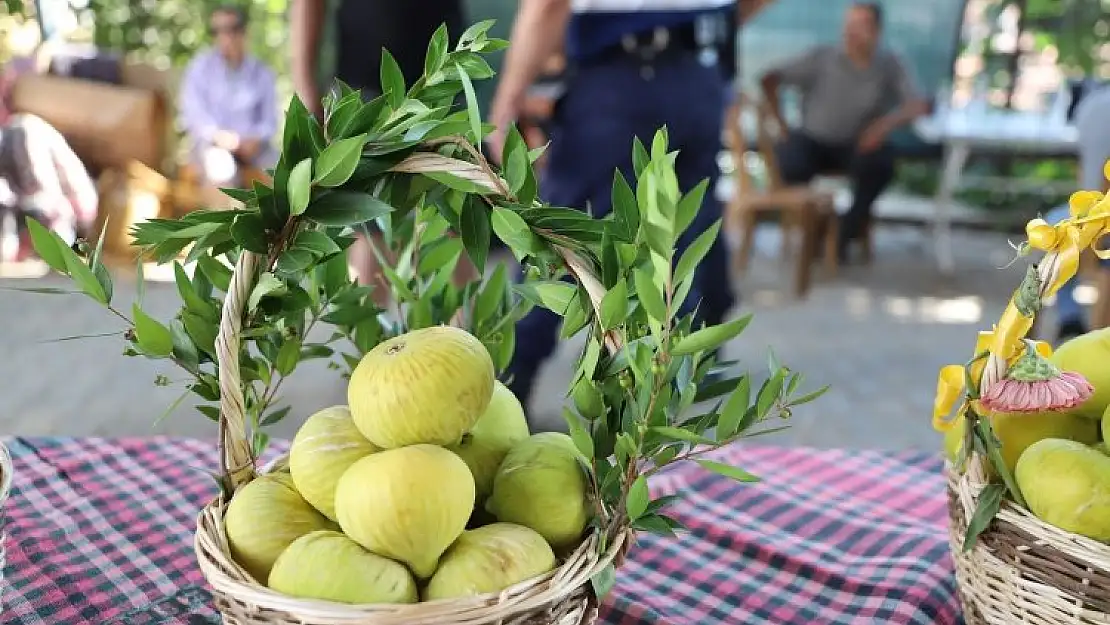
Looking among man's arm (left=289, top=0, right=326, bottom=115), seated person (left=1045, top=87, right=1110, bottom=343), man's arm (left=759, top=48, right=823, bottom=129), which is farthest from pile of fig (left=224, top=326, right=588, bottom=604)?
man's arm (left=759, top=48, right=823, bottom=129)

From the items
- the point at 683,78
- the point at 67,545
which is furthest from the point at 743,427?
the point at 683,78

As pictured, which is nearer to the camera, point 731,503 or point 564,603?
point 564,603

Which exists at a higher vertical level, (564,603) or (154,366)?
(564,603)

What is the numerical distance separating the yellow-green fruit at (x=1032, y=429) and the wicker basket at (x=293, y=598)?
297 mm

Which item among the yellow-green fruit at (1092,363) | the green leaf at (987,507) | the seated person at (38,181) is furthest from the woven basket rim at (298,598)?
the seated person at (38,181)

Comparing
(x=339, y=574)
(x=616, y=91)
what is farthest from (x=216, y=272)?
(x=616, y=91)

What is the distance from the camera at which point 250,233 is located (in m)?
0.60

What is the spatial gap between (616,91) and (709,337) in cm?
154

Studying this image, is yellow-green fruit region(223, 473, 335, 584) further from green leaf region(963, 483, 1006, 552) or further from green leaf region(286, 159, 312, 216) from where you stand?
green leaf region(963, 483, 1006, 552)

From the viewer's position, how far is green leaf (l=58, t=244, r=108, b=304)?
62cm

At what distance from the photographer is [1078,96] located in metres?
3.19

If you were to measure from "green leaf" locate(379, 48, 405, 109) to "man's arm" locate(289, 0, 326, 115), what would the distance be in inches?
69.4

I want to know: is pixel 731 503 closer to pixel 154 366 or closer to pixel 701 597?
pixel 701 597

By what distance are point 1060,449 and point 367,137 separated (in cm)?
50
